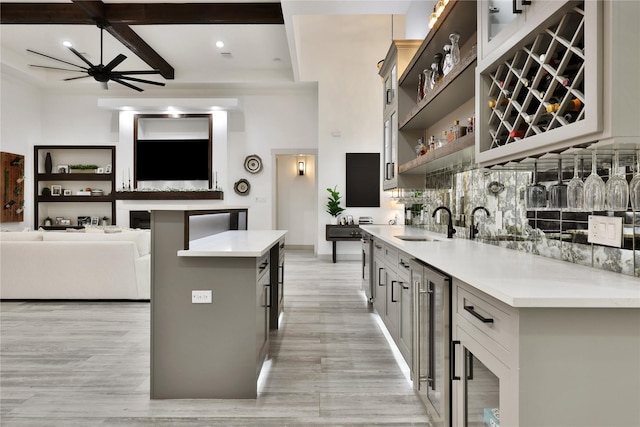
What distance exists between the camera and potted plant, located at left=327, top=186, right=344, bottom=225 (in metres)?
8.00

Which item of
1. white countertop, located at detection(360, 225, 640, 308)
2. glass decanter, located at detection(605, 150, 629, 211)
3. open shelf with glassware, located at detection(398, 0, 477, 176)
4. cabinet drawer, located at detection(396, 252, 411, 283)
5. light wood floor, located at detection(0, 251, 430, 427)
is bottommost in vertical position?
light wood floor, located at detection(0, 251, 430, 427)

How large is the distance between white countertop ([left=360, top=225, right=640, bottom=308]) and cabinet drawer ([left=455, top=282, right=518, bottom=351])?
7 centimetres

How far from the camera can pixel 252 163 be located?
29.3 feet

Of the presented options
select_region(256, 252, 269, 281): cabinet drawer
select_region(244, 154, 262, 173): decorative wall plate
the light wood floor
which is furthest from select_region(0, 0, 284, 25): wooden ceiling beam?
select_region(256, 252, 269, 281): cabinet drawer

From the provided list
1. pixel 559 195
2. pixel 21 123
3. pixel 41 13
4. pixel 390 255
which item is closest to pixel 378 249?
pixel 390 255

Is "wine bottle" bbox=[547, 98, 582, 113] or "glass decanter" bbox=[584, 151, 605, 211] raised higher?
"wine bottle" bbox=[547, 98, 582, 113]

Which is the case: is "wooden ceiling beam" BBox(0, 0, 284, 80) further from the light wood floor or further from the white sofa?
the light wood floor

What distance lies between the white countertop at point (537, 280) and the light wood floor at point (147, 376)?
3.00 feet

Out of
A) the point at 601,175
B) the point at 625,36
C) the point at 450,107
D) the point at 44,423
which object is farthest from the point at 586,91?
the point at 44,423

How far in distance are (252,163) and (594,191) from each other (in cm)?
787

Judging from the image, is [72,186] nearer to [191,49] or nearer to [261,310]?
[191,49]

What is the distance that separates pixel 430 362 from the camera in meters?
2.04

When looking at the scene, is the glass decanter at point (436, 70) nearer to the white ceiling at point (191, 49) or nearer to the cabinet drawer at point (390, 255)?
the cabinet drawer at point (390, 255)

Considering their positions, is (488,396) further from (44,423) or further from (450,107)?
(450,107)
